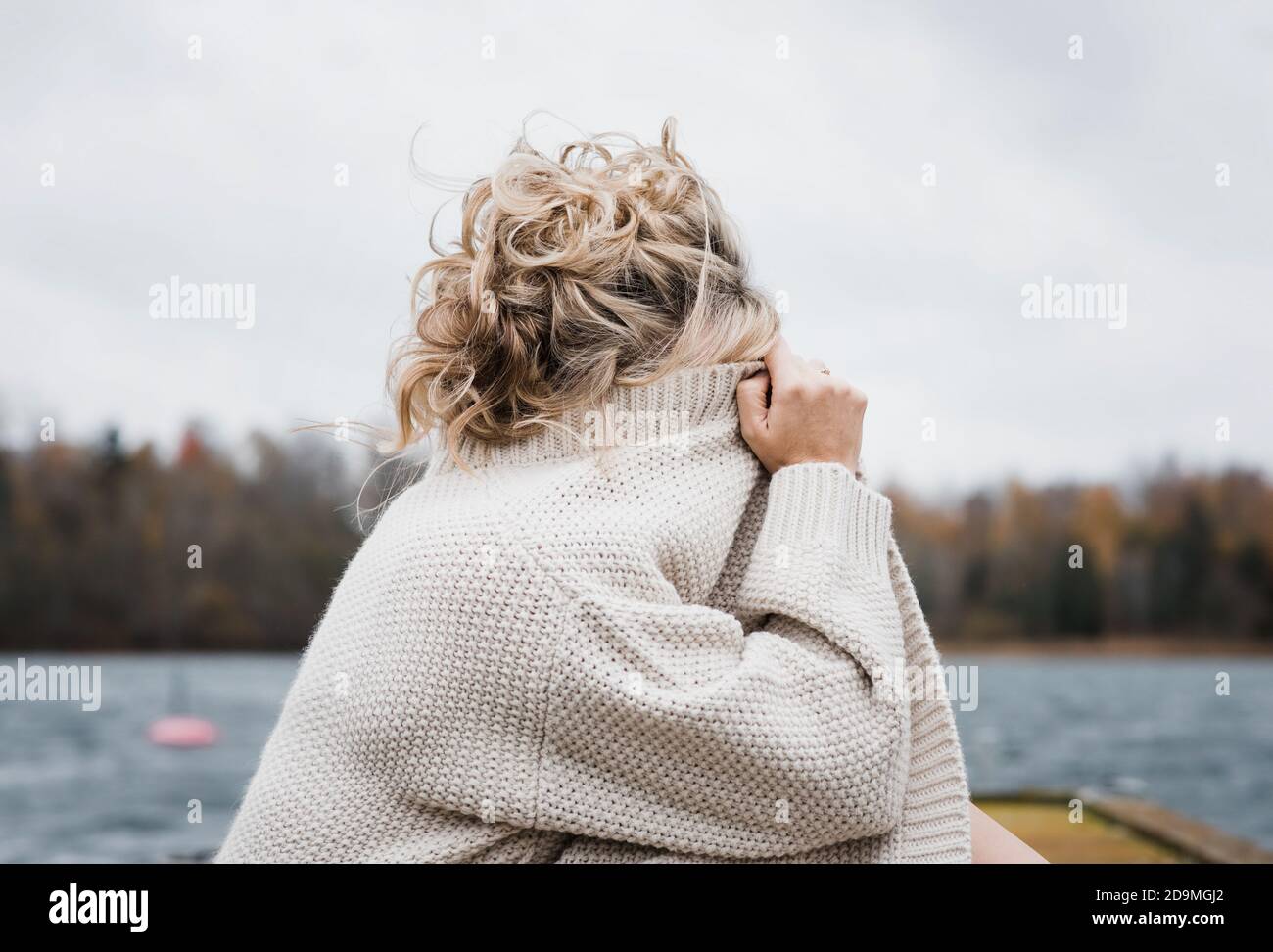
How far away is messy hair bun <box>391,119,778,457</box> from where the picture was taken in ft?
5.65

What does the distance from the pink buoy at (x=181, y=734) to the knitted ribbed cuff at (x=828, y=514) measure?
33.4 meters

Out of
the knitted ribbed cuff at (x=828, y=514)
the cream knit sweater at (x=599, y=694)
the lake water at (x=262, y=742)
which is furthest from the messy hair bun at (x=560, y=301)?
the lake water at (x=262, y=742)

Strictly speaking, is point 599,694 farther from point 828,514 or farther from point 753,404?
point 753,404

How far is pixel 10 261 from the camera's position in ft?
101

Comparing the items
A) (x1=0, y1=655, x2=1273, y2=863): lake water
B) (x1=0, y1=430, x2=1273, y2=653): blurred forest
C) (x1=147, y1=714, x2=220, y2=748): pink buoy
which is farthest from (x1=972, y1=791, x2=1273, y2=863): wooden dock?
(x1=147, y1=714, x2=220, y2=748): pink buoy

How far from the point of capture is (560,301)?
5.65ft

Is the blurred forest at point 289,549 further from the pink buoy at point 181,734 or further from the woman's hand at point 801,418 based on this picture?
the woman's hand at point 801,418

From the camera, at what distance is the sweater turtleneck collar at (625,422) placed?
1.68 m

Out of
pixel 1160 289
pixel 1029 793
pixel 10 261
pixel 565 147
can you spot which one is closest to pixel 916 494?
pixel 1160 289

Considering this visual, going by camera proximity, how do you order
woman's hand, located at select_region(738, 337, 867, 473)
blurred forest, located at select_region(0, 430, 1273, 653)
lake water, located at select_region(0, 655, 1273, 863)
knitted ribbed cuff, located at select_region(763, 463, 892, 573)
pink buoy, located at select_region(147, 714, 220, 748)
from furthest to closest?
blurred forest, located at select_region(0, 430, 1273, 653), pink buoy, located at select_region(147, 714, 220, 748), lake water, located at select_region(0, 655, 1273, 863), woman's hand, located at select_region(738, 337, 867, 473), knitted ribbed cuff, located at select_region(763, 463, 892, 573)

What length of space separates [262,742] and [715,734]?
1342 inches

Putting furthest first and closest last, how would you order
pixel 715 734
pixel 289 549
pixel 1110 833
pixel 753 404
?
pixel 289 549 < pixel 1110 833 < pixel 753 404 < pixel 715 734

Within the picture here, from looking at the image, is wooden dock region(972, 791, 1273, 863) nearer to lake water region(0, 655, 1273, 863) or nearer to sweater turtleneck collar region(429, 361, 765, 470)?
lake water region(0, 655, 1273, 863)

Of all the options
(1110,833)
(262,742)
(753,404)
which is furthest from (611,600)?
(262,742)
